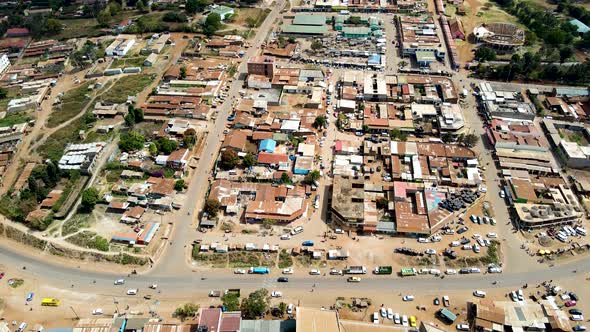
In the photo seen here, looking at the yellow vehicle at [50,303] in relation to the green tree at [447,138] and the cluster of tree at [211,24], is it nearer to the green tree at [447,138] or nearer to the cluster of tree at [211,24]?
the green tree at [447,138]

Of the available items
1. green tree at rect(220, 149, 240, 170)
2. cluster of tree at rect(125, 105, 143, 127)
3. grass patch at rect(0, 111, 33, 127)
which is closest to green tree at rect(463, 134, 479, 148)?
green tree at rect(220, 149, 240, 170)

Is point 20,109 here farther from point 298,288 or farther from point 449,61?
point 449,61

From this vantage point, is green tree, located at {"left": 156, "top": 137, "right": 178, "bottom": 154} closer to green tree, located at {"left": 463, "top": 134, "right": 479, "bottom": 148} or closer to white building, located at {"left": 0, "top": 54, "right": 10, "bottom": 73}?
green tree, located at {"left": 463, "top": 134, "right": 479, "bottom": 148}

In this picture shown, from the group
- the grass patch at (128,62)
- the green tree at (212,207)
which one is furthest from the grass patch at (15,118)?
the green tree at (212,207)

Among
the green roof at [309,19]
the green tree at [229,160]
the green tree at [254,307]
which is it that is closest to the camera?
the green tree at [254,307]

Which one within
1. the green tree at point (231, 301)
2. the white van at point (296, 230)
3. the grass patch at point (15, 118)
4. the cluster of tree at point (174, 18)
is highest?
the cluster of tree at point (174, 18)

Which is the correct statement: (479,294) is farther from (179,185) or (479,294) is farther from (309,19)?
(309,19)

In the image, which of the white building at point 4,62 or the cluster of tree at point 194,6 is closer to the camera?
the white building at point 4,62

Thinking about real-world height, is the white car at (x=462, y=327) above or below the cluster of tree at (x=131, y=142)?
below
